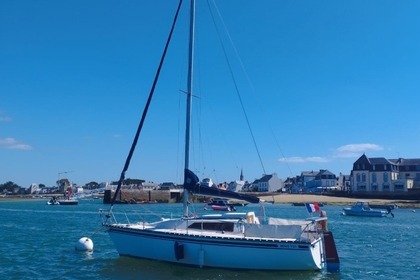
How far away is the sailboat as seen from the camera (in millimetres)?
21953

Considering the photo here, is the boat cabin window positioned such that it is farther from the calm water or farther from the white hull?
the calm water

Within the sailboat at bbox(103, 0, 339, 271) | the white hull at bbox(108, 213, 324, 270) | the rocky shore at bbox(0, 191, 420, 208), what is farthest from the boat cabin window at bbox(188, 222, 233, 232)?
the rocky shore at bbox(0, 191, 420, 208)

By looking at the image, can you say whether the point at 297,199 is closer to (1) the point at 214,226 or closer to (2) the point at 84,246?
(2) the point at 84,246

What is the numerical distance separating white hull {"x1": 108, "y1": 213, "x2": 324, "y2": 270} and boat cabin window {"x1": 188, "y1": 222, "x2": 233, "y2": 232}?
10.6 inches

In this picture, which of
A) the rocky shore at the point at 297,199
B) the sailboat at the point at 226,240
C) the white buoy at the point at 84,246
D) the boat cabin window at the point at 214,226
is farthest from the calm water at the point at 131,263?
the rocky shore at the point at 297,199

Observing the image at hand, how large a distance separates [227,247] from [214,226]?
2351mm

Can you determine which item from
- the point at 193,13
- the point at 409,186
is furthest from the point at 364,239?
the point at 409,186

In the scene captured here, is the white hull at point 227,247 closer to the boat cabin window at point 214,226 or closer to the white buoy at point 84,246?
the boat cabin window at point 214,226

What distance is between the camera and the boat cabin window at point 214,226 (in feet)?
79.7

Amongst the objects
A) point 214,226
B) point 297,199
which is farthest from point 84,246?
point 297,199

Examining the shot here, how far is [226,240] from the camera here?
879 inches

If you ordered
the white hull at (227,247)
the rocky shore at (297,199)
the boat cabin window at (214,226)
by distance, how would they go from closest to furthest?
1. the white hull at (227,247)
2. the boat cabin window at (214,226)
3. the rocky shore at (297,199)

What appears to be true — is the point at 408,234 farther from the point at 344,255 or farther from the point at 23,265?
the point at 23,265

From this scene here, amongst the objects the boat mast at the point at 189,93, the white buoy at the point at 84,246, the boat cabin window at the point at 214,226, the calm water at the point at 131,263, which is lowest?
the calm water at the point at 131,263
